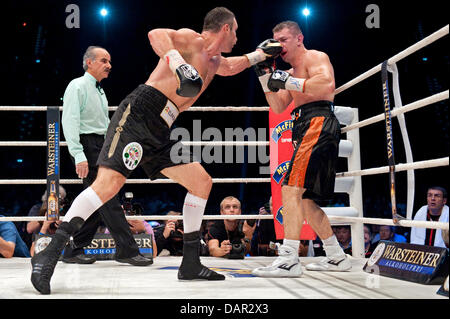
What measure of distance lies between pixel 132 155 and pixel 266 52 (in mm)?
881

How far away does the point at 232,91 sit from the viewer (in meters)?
7.59

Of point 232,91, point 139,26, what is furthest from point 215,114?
point 139,26

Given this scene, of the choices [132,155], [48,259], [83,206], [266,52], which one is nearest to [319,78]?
[266,52]

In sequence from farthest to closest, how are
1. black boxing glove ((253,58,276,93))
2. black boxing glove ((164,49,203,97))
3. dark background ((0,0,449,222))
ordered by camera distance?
dark background ((0,0,449,222)), black boxing glove ((253,58,276,93)), black boxing glove ((164,49,203,97))

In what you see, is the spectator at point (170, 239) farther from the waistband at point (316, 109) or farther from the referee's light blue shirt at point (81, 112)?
the waistband at point (316, 109)

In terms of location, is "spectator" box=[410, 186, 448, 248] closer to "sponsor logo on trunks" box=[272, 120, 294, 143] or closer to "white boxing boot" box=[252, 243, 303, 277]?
"sponsor logo on trunks" box=[272, 120, 294, 143]

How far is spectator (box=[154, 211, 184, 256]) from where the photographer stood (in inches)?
113

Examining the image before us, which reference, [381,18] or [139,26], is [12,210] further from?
[381,18]

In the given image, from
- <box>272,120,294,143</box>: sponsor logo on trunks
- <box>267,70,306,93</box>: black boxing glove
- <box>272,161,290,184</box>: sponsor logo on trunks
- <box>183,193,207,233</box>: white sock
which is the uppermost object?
→ <box>267,70,306,93</box>: black boxing glove

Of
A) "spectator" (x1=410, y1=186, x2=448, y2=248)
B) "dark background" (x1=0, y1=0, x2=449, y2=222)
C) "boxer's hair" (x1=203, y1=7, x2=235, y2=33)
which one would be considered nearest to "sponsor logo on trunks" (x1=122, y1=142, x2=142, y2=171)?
"boxer's hair" (x1=203, y1=7, x2=235, y2=33)

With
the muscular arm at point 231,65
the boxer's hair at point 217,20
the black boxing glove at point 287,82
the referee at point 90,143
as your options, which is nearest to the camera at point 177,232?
the referee at point 90,143

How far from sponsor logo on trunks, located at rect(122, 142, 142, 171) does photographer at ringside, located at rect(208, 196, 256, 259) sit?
1.01 metres

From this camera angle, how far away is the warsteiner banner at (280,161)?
2521 mm

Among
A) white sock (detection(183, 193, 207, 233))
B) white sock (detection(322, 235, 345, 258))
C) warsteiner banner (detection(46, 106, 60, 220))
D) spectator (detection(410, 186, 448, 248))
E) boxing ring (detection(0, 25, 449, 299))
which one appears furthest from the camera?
spectator (detection(410, 186, 448, 248))
